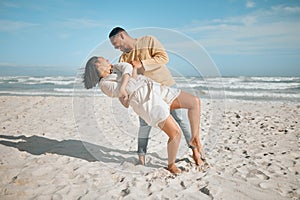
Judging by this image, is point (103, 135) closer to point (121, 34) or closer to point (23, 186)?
point (23, 186)

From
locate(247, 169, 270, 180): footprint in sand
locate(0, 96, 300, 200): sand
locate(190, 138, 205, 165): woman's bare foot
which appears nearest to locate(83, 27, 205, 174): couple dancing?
locate(190, 138, 205, 165): woman's bare foot

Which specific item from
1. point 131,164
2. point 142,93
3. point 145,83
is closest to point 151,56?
point 145,83

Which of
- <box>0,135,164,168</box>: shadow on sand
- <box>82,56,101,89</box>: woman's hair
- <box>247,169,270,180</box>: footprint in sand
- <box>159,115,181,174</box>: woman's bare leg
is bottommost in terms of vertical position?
<box>0,135,164,168</box>: shadow on sand

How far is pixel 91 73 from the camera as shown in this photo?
3.09m

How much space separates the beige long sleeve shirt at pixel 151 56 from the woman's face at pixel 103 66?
0.36 metres

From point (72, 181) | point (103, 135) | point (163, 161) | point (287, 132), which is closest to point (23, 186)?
point (72, 181)

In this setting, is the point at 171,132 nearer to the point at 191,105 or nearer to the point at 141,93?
the point at 191,105

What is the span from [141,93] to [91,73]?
659 millimetres

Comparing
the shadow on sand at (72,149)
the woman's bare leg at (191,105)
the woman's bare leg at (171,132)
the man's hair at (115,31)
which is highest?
the man's hair at (115,31)

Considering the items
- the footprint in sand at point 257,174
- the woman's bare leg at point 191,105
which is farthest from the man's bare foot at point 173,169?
the footprint in sand at point 257,174

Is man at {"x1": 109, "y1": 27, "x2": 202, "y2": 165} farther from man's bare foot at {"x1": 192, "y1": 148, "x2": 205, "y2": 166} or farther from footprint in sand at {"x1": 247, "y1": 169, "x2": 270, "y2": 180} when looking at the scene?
footprint in sand at {"x1": 247, "y1": 169, "x2": 270, "y2": 180}

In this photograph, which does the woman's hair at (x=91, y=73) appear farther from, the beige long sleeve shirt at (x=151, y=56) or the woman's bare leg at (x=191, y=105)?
the woman's bare leg at (x=191, y=105)

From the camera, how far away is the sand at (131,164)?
2.92 meters

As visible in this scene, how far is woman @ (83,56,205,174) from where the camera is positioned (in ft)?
9.72
